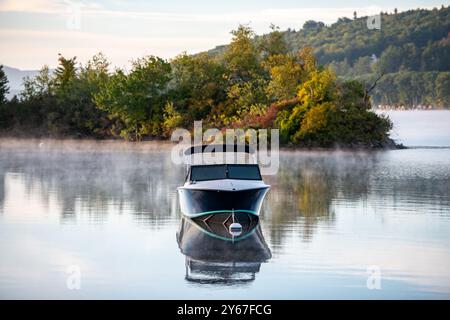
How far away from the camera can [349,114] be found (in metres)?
58.4

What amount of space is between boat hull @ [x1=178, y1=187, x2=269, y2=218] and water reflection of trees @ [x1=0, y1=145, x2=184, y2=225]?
178 centimetres

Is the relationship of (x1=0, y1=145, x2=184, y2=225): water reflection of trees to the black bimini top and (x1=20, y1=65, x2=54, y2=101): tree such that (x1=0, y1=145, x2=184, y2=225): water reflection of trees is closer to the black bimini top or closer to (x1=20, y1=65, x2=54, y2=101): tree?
the black bimini top

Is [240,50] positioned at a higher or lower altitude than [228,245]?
higher

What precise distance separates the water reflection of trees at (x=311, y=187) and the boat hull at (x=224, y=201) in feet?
2.89

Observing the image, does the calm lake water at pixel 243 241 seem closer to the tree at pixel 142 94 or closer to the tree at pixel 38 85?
the tree at pixel 142 94

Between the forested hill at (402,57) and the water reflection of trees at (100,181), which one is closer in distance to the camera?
the water reflection of trees at (100,181)

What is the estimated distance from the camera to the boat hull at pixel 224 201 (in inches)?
942

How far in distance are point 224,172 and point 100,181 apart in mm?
14047

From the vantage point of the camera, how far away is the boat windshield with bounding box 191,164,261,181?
25.3 metres

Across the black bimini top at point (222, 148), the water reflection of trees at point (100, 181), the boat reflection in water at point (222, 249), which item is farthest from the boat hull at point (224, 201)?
the black bimini top at point (222, 148)

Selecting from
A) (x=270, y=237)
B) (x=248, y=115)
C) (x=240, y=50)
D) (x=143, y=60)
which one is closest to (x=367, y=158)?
(x=248, y=115)

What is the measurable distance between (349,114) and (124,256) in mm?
39497

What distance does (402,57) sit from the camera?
473ft
